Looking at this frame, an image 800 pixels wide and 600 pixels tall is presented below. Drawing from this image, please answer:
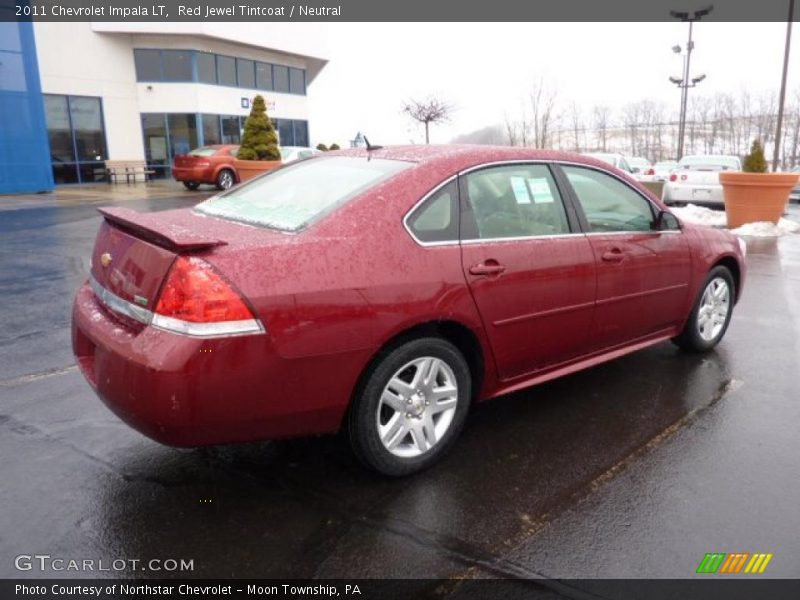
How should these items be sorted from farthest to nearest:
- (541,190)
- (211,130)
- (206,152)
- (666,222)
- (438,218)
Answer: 1. (211,130)
2. (206,152)
3. (666,222)
4. (541,190)
5. (438,218)

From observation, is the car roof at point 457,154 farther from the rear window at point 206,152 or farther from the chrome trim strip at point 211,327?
the rear window at point 206,152

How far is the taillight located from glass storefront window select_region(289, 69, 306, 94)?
106 feet

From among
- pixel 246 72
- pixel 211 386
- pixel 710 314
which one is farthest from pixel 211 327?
pixel 246 72

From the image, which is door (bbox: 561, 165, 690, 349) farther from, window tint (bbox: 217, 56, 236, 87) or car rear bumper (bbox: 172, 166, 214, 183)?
window tint (bbox: 217, 56, 236, 87)

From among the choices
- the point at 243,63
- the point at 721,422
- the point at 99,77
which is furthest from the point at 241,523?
the point at 243,63

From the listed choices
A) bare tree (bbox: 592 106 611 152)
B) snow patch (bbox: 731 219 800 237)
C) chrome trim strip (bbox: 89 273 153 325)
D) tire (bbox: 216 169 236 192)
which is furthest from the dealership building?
bare tree (bbox: 592 106 611 152)

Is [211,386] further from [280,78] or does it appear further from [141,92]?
[280,78]

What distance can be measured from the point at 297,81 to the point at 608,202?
31516 millimetres

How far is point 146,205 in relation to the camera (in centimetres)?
1680

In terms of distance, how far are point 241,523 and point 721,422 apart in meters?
2.76

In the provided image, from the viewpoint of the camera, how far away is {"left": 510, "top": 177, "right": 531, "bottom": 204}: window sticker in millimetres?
3744

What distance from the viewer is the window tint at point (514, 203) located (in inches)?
139

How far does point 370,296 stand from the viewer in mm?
2924

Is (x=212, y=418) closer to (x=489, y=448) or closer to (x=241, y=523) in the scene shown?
(x=241, y=523)
